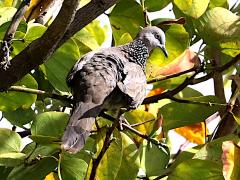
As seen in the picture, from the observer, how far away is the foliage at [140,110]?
155 cm

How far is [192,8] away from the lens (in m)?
1.84

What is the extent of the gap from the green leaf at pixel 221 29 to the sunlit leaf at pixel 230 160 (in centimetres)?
39

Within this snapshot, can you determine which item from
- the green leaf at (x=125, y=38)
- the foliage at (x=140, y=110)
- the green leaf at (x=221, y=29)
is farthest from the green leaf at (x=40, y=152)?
the green leaf at (x=221, y=29)

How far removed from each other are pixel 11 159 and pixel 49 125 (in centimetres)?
17

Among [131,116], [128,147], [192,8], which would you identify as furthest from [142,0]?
[128,147]

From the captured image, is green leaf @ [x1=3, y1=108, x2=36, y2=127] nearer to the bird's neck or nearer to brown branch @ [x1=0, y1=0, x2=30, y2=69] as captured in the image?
brown branch @ [x1=0, y1=0, x2=30, y2=69]

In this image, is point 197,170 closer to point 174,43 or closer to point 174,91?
point 174,91

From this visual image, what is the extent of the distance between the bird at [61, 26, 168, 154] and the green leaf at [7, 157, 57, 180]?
0.26 feet

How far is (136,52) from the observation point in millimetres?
2355

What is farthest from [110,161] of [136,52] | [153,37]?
[136,52]

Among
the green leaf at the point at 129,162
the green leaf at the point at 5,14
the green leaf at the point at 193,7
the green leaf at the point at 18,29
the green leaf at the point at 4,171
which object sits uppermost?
the green leaf at the point at 5,14

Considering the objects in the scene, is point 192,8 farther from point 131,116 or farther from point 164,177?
point 164,177

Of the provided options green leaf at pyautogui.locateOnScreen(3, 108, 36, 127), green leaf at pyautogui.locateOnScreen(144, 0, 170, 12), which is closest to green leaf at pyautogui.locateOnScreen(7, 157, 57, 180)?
green leaf at pyautogui.locateOnScreen(3, 108, 36, 127)

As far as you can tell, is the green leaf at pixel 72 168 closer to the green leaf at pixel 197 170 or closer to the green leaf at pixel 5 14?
the green leaf at pixel 197 170
